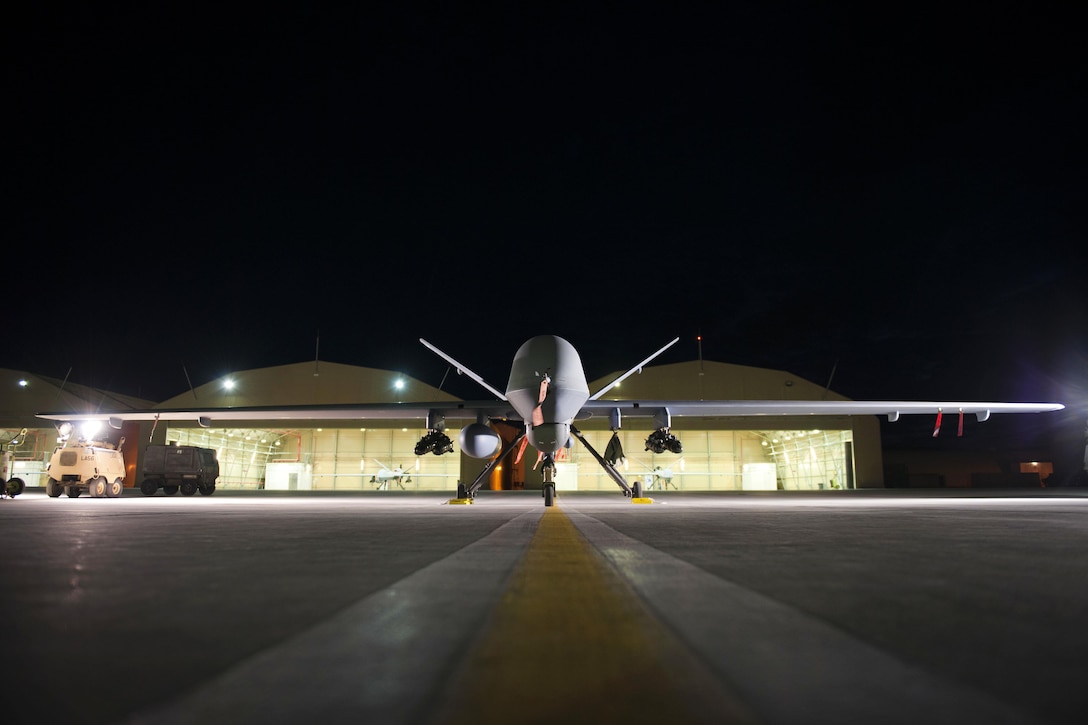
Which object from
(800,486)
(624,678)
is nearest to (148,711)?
(624,678)

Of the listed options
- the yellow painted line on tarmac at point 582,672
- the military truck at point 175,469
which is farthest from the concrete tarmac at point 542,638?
the military truck at point 175,469

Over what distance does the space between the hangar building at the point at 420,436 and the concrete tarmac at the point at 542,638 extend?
1317 inches

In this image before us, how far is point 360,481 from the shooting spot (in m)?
44.2

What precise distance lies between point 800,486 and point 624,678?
5019 cm

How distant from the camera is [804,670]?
1185 mm

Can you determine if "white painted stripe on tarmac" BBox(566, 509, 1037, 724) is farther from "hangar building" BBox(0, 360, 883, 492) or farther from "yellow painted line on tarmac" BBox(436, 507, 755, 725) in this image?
"hangar building" BBox(0, 360, 883, 492)

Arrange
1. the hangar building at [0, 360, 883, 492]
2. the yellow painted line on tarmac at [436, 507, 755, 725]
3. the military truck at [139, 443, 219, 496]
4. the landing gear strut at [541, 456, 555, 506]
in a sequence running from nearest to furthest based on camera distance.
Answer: the yellow painted line on tarmac at [436, 507, 755, 725]
the landing gear strut at [541, 456, 555, 506]
the military truck at [139, 443, 219, 496]
the hangar building at [0, 360, 883, 492]

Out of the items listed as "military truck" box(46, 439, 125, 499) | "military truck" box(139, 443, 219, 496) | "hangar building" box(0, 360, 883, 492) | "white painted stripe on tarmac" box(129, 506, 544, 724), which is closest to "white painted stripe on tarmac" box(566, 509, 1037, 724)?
"white painted stripe on tarmac" box(129, 506, 544, 724)

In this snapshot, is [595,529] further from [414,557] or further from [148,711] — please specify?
[148,711]

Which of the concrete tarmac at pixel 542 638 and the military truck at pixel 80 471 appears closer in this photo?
Result: the concrete tarmac at pixel 542 638

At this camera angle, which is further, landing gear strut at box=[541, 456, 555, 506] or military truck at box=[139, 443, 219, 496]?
military truck at box=[139, 443, 219, 496]

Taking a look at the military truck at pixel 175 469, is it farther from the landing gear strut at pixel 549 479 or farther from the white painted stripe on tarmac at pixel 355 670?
the white painted stripe on tarmac at pixel 355 670

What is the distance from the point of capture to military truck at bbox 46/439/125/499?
16.9m

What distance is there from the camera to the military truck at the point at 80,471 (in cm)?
1686
